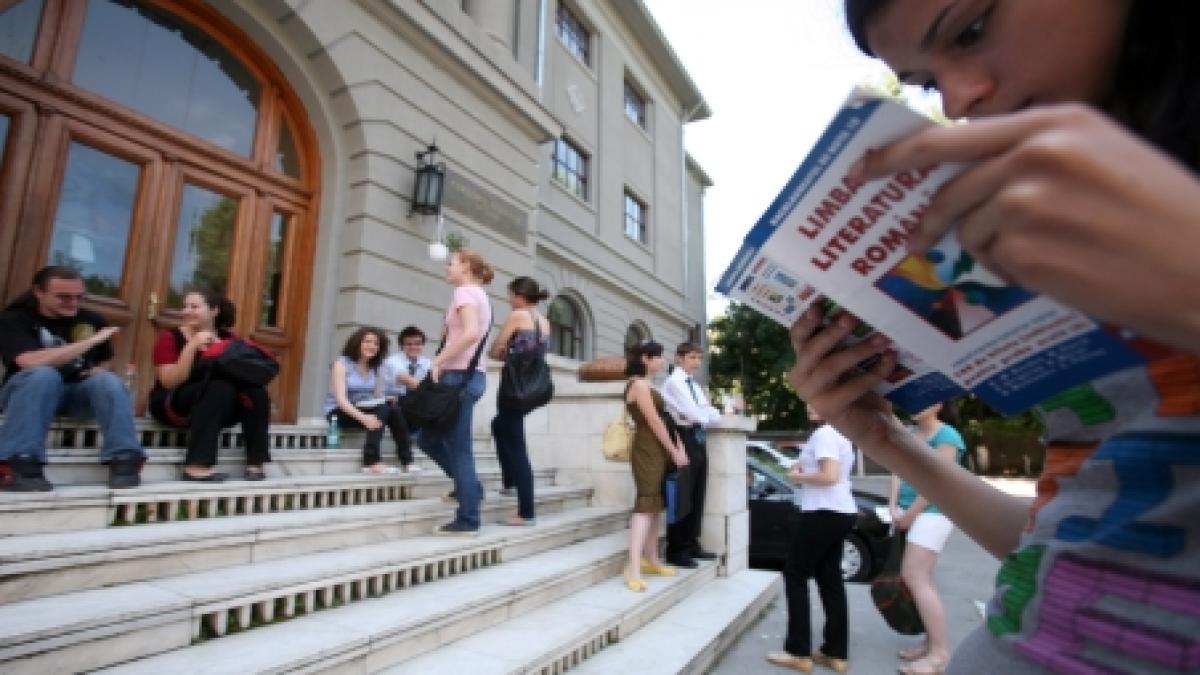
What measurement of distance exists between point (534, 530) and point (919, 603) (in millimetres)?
2869

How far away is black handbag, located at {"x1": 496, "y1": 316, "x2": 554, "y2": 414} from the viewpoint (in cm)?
488

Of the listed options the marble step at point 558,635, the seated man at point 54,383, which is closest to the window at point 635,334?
A: the marble step at point 558,635

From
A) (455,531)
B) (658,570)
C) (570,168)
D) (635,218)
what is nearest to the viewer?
(455,531)

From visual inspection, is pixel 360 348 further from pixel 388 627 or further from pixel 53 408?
pixel 388 627

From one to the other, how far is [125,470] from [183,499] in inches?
14.4

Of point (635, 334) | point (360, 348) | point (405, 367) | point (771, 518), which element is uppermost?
point (635, 334)

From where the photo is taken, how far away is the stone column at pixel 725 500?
5.96 meters

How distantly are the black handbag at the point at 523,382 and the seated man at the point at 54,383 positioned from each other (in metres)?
2.41

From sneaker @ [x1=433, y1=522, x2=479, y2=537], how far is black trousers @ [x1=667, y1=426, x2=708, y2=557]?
1.97 meters

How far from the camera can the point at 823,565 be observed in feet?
14.3

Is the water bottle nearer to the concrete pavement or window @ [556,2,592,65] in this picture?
the concrete pavement

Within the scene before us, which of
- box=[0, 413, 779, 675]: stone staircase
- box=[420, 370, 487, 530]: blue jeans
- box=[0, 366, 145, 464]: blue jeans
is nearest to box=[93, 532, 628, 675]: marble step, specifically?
box=[0, 413, 779, 675]: stone staircase

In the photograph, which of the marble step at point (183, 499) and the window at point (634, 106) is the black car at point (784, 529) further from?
the window at point (634, 106)

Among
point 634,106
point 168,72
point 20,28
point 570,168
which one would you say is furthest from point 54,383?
point 634,106
